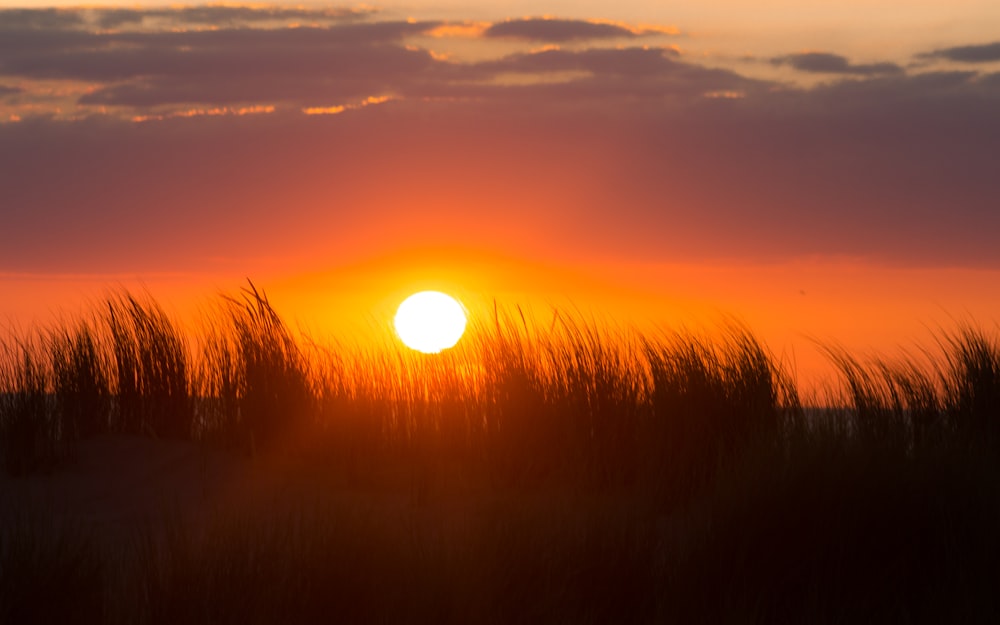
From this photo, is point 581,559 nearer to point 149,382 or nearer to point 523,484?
point 523,484

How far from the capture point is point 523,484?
8.00 meters

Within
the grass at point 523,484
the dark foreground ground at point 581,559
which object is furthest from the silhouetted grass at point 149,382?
the dark foreground ground at point 581,559

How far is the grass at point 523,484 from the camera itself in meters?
4.85

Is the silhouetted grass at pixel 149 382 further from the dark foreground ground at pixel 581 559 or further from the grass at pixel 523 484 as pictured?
the dark foreground ground at pixel 581 559

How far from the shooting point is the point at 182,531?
4.86m

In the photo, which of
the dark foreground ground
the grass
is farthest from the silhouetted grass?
the dark foreground ground

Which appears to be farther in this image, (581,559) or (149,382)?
(149,382)

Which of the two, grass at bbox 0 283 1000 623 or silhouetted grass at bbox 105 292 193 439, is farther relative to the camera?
silhouetted grass at bbox 105 292 193 439

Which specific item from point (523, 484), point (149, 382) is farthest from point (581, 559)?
point (149, 382)

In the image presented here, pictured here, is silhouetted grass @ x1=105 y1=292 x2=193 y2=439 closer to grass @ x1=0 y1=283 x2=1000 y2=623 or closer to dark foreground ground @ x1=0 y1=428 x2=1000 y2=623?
grass @ x1=0 y1=283 x2=1000 y2=623

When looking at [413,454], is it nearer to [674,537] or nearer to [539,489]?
[539,489]

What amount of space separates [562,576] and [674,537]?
0.81 metres

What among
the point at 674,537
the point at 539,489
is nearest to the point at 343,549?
the point at 674,537

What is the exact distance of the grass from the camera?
15.9 feet
